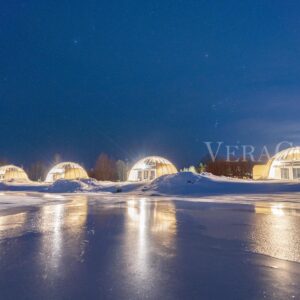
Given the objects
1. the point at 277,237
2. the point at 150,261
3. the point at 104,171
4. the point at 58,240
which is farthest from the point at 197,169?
the point at 150,261

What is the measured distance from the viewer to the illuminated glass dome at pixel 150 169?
4884 centimetres

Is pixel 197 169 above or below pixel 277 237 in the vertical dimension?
above

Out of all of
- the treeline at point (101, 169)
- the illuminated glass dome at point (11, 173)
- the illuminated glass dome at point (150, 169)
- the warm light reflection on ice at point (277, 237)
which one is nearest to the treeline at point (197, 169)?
the treeline at point (101, 169)

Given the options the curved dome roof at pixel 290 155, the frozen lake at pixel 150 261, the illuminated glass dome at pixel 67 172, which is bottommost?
the frozen lake at pixel 150 261

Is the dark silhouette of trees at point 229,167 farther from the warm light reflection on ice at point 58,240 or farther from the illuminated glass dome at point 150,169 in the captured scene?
the warm light reflection on ice at point 58,240

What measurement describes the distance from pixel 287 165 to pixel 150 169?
18.4 m

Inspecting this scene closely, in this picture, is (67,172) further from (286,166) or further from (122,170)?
(286,166)

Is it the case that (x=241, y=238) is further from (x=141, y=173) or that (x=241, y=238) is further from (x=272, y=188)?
(x=141, y=173)

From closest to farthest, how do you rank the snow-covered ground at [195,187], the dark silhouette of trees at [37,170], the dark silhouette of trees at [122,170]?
1. the snow-covered ground at [195,187]
2. the dark silhouette of trees at [122,170]
3. the dark silhouette of trees at [37,170]

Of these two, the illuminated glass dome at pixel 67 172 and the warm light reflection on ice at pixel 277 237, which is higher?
the illuminated glass dome at pixel 67 172

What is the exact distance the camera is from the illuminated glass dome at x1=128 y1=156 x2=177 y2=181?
160ft

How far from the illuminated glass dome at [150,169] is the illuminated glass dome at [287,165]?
Result: 1423 cm

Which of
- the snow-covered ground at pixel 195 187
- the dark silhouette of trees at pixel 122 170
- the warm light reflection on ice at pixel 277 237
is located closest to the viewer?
the warm light reflection on ice at pixel 277 237

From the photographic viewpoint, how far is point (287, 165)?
40.7 metres
